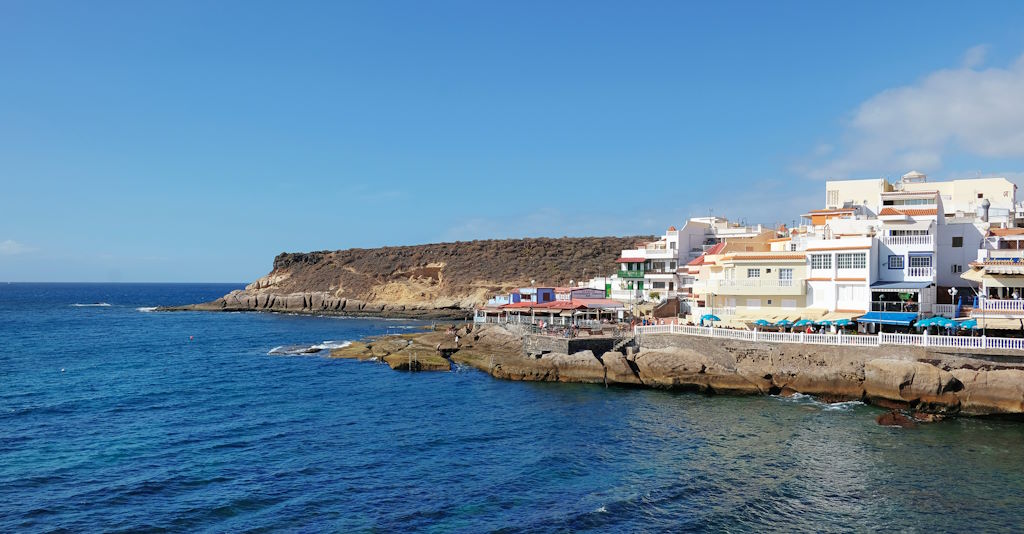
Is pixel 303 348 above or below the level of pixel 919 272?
below

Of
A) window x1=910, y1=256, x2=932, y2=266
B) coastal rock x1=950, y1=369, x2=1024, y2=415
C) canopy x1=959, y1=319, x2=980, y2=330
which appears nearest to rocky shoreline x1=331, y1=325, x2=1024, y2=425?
coastal rock x1=950, y1=369, x2=1024, y2=415

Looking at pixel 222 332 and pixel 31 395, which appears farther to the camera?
A: pixel 222 332

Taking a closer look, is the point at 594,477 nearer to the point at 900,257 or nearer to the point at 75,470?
the point at 75,470

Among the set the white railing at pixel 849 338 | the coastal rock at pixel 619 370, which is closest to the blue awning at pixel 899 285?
the white railing at pixel 849 338

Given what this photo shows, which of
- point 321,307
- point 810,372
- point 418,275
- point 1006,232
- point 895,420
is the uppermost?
point 1006,232

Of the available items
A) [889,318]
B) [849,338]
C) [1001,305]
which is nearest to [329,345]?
[849,338]

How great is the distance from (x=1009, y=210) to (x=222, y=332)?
8564 centimetres

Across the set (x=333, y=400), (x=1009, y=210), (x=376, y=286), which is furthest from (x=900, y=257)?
(x=376, y=286)

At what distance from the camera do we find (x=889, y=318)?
37375 millimetres

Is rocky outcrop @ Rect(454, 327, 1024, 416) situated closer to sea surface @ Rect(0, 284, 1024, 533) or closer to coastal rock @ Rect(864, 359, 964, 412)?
coastal rock @ Rect(864, 359, 964, 412)

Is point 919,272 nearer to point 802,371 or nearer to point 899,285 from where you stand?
point 899,285

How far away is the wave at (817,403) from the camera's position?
33.4 meters

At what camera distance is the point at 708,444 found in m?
27.6

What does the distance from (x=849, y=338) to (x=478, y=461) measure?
22960 millimetres
